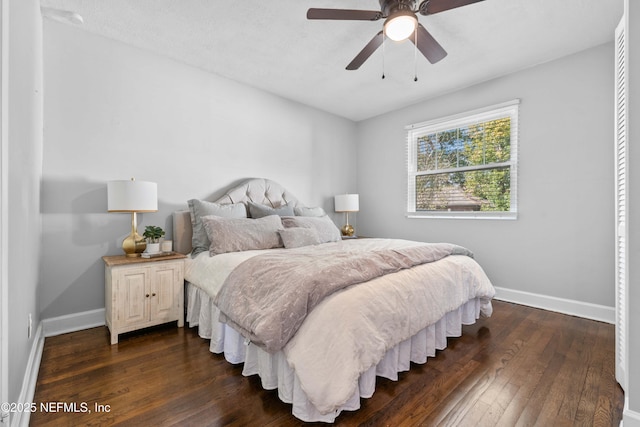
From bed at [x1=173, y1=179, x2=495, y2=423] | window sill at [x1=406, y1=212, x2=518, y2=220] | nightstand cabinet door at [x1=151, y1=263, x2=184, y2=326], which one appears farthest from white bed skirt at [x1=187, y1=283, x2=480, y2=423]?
window sill at [x1=406, y1=212, x2=518, y2=220]

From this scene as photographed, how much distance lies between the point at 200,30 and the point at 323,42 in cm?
110

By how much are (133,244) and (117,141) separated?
100cm

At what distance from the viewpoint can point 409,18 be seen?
1858mm

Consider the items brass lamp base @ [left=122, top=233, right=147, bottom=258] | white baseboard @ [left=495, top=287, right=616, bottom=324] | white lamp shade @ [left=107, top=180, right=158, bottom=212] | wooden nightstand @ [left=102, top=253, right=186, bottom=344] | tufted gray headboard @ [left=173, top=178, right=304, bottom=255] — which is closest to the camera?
wooden nightstand @ [left=102, top=253, right=186, bottom=344]

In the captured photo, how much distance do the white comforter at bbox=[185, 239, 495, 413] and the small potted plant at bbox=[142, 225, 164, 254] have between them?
779 millimetres

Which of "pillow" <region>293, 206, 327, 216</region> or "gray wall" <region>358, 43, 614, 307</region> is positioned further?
"pillow" <region>293, 206, 327, 216</region>

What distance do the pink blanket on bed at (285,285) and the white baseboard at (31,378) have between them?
37.7 inches

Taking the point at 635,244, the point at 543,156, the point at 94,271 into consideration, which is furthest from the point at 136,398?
the point at 543,156

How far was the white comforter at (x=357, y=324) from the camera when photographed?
4.33ft

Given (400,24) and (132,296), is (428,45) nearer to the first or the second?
(400,24)

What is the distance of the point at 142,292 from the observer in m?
2.33

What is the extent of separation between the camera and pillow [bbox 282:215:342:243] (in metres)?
3.15

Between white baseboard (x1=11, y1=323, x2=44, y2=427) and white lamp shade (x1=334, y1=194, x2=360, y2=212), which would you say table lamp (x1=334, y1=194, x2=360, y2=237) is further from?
white baseboard (x1=11, y1=323, x2=44, y2=427)

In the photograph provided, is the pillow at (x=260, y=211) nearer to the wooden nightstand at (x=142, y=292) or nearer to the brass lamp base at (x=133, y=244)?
the wooden nightstand at (x=142, y=292)
